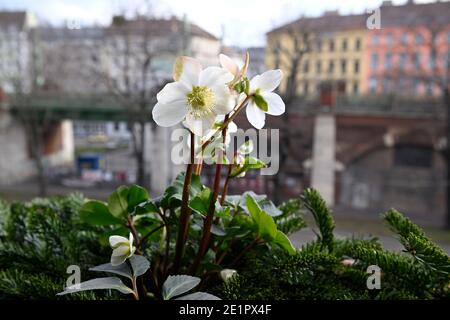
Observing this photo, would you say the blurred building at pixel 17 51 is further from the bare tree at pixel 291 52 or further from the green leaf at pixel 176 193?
the green leaf at pixel 176 193

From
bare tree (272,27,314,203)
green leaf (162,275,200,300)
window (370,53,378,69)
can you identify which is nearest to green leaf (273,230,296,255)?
green leaf (162,275,200,300)

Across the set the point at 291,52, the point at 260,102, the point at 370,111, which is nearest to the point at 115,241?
the point at 260,102

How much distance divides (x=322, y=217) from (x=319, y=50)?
12.8 feet

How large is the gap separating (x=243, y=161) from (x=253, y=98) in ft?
0.28

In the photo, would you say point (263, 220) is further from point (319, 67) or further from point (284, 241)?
point (319, 67)

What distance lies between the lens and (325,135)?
4691 mm

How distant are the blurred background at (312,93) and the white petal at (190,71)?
9.35 ft

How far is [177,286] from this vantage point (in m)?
0.44

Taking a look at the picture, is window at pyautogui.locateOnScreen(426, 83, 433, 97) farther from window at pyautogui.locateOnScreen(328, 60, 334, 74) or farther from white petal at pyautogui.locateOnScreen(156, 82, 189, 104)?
white petal at pyautogui.locateOnScreen(156, 82, 189, 104)

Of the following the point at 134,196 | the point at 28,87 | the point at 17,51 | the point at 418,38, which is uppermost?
the point at 17,51

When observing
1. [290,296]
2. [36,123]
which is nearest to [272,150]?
[290,296]

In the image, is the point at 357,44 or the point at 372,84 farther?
the point at 372,84

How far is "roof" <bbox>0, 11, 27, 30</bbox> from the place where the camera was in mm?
5953

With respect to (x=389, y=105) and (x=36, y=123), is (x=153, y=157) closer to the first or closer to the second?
(x=36, y=123)
